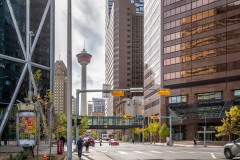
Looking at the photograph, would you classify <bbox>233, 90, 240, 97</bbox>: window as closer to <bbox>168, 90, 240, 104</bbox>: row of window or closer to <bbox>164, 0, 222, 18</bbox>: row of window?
<bbox>168, 90, 240, 104</bbox>: row of window

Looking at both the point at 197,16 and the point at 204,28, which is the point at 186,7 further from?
the point at 204,28

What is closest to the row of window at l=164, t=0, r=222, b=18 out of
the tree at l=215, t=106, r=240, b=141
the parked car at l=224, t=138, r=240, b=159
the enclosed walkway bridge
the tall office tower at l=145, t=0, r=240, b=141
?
the tall office tower at l=145, t=0, r=240, b=141

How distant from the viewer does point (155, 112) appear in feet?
374

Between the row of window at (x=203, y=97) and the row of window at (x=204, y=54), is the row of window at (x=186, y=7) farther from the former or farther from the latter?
the row of window at (x=203, y=97)

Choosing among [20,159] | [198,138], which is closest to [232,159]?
[20,159]

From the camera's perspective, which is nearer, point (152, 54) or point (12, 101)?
point (12, 101)

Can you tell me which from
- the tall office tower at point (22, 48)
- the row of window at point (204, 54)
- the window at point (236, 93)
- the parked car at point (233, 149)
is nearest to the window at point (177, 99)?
the row of window at point (204, 54)

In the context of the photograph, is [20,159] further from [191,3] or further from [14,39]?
[191,3]

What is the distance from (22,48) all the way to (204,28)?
42574 millimetres

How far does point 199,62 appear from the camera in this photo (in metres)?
94.9

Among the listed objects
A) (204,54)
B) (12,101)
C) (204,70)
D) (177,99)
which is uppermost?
(204,54)

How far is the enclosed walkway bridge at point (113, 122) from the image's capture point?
146750 millimetres

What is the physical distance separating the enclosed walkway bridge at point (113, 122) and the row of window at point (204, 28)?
52403 millimetres

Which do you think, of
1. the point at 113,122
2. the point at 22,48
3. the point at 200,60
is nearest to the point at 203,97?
the point at 200,60
